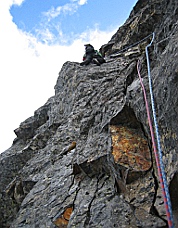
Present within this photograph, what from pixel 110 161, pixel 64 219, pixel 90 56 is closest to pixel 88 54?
pixel 90 56

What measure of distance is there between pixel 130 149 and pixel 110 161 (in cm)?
59

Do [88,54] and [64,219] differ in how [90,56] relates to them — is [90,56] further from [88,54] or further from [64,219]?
[64,219]

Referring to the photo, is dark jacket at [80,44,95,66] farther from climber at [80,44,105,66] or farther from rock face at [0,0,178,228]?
rock face at [0,0,178,228]

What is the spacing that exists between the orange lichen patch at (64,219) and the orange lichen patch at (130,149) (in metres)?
2.05

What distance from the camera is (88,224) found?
534 centimetres

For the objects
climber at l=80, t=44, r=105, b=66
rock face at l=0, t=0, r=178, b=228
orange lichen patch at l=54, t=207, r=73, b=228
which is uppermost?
climber at l=80, t=44, r=105, b=66

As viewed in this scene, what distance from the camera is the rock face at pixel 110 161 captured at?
4.61 m

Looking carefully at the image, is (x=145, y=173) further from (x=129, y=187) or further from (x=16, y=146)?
(x=16, y=146)

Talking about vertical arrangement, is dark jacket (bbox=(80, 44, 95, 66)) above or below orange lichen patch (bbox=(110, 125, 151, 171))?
above

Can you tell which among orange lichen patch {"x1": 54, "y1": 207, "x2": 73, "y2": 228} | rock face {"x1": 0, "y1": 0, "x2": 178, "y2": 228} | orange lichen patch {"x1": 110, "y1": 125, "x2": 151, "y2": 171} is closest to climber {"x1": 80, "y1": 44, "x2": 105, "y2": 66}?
rock face {"x1": 0, "y1": 0, "x2": 178, "y2": 228}

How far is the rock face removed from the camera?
181 inches

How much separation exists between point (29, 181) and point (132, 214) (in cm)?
640

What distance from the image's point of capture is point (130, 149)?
19.2 ft

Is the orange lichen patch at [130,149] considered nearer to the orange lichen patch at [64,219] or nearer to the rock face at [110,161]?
the rock face at [110,161]
